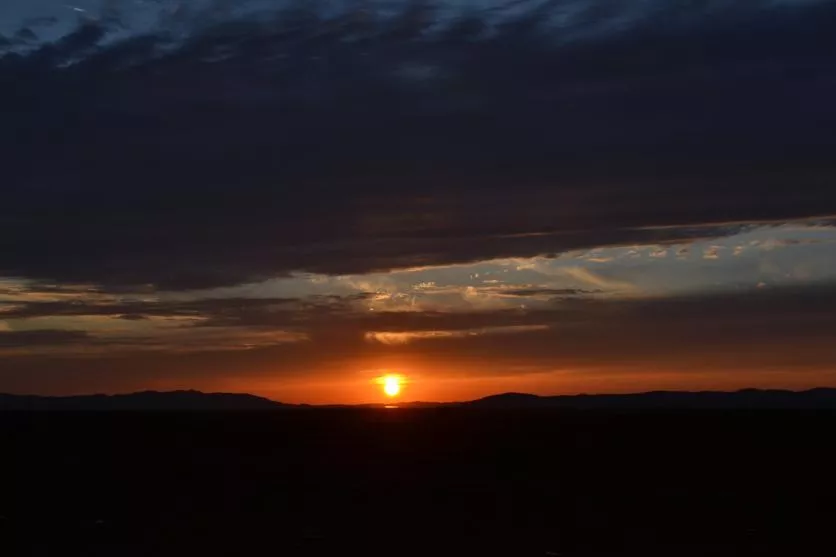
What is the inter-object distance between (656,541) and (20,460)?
99.9 feet

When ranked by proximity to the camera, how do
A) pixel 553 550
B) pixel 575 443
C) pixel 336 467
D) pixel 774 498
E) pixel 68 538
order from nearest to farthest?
pixel 553 550, pixel 68 538, pixel 774 498, pixel 336 467, pixel 575 443

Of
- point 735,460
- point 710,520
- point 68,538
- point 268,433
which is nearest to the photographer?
point 68,538

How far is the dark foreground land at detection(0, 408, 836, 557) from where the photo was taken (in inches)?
985

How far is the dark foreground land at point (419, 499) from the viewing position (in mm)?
25016

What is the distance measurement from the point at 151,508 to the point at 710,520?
14.6m

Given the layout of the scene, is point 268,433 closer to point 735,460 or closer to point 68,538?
point 735,460

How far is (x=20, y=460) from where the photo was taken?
4703cm

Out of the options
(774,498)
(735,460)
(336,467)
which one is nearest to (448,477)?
(336,467)

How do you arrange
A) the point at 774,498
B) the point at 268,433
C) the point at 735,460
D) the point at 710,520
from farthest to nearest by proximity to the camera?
1. the point at 268,433
2. the point at 735,460
3. the point at 774,498
4. the point at 710,520

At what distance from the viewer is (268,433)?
74562 millimetres

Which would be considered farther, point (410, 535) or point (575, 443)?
point (575, 443)

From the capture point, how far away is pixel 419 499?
1291 inches

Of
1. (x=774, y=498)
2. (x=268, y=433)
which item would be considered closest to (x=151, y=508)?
(x=774, y=498)

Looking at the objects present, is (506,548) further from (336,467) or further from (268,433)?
(268,433)
